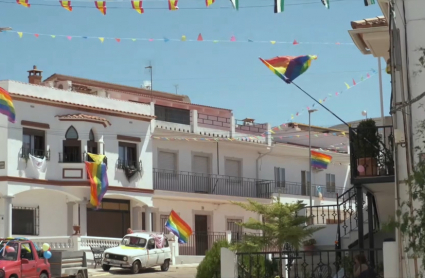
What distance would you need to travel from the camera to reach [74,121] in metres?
38.1

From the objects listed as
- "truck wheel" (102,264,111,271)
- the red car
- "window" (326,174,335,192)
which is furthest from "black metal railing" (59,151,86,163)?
"window" (326,174,335,192)

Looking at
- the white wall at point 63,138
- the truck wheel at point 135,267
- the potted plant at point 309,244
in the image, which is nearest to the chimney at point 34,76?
the white wall at point 63,138

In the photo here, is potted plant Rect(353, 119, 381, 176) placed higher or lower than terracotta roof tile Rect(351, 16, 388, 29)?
lower

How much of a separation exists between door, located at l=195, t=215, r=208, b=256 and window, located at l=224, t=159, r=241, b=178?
300 cm

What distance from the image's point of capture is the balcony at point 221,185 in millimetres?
43656

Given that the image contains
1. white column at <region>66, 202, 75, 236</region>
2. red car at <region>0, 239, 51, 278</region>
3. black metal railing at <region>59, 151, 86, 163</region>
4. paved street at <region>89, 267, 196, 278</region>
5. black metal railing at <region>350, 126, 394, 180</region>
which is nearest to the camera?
black metal railing at <region>350, 126, 394, 180</region>

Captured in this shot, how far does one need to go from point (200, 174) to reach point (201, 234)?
3252mm

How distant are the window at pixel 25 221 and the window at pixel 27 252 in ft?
37.7

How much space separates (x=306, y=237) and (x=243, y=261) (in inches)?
211

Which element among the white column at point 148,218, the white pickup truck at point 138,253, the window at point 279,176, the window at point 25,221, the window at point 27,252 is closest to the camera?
the window at point 27,252

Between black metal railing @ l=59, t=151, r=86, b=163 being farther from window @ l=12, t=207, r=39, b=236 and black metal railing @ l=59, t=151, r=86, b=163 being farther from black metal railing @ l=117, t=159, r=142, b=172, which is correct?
window @ l=12, t=207, r=39, b=236

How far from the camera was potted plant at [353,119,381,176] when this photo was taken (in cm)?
1922

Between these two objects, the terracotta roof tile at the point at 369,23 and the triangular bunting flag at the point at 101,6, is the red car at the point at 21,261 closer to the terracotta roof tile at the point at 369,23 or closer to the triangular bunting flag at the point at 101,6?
the triangular bunting flag at the point at 101,6

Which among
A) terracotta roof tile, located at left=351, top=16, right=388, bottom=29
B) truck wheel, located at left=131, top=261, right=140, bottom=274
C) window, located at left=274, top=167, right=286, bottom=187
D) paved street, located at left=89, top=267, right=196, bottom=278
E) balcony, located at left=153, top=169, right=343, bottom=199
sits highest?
terracotta roof tile, located at left=351, top=16, right=388, bottom=29
